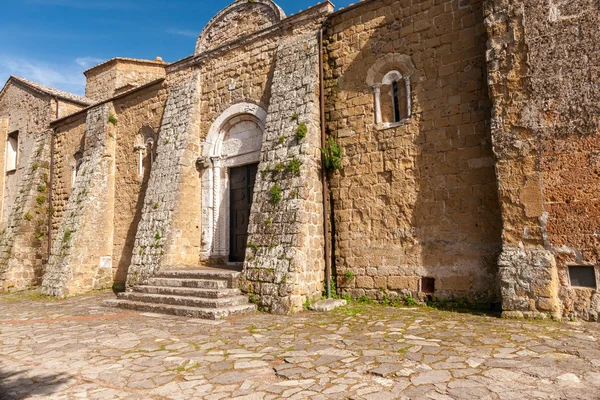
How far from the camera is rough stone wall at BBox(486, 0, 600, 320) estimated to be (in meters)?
5.62

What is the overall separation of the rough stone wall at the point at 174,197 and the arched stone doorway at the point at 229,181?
33 cm

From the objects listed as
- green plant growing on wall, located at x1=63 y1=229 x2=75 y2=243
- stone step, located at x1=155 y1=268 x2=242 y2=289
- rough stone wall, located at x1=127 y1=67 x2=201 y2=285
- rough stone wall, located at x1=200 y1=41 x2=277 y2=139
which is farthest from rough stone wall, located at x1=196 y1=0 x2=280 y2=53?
green plant growing on wall, located at x1=63 y1=229 x2=75 y2=243

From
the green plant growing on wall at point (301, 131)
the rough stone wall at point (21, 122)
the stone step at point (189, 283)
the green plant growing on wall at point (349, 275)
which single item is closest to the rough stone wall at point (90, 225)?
the stone step at point (189, 283)

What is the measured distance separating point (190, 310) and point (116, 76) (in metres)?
15.0

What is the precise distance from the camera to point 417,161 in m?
7.29

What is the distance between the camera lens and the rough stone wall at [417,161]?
6.70 meters

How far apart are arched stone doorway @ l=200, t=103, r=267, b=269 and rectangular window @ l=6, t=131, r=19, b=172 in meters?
11.0

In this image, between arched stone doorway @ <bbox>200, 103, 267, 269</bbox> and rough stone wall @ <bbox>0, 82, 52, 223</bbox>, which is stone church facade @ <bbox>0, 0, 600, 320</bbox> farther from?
rough stone wall @ <bbox>0, 82, 52, 223</bbox>

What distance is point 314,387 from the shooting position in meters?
3.53

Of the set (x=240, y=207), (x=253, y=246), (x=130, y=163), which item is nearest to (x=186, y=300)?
(x=253, y=246)

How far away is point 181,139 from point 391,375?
8.07m

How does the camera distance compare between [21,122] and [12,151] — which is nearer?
[21,122]

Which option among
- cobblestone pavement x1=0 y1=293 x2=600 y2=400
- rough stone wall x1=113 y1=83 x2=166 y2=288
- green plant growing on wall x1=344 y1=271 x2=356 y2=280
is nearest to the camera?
cobblestone pavement x1=0 y1=293 x2=600 y2=400

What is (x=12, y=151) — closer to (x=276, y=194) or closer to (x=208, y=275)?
(x=208, y=275)
